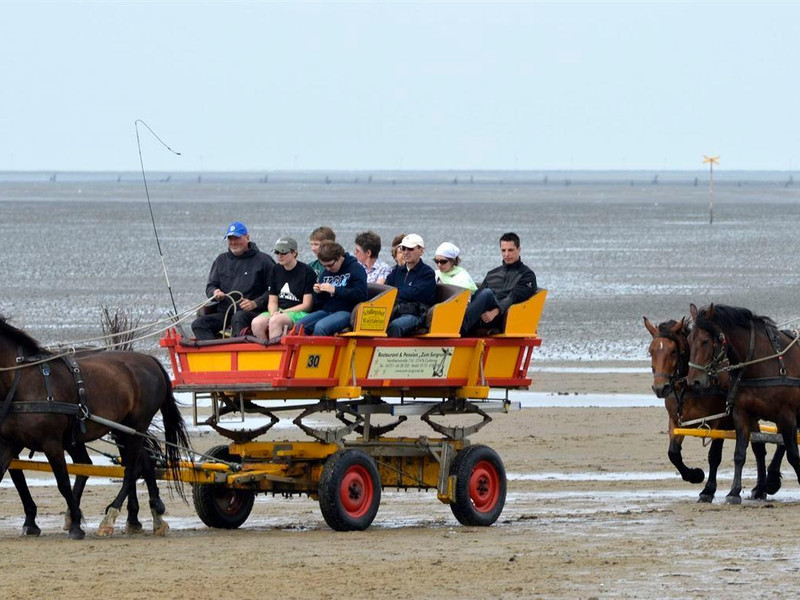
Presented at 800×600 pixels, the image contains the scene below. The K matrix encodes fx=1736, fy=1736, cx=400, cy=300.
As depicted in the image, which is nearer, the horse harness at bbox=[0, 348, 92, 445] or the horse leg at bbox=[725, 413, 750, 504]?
the horse harness at bbox=[0, 348, 92, 445]

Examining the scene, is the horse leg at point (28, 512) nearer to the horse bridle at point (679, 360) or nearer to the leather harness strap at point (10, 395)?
the leather harness strap at point (10, 395)

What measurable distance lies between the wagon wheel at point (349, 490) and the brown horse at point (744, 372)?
3.31 m

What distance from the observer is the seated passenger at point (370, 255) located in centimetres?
1410

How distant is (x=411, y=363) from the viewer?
13.2 metres

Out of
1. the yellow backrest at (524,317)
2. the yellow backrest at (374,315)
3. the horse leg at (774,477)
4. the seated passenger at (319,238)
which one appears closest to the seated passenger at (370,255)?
the seated passenger at (319,238)

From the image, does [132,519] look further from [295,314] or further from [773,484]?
[773,484]

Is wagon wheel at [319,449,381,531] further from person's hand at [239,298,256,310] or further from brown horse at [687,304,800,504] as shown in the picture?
brown horse at [687,304,800,504]

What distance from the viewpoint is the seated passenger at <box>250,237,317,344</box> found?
12867mm

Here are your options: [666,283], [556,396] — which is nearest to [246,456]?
[556,396]

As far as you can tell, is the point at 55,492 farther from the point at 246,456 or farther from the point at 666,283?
the point at 666,283

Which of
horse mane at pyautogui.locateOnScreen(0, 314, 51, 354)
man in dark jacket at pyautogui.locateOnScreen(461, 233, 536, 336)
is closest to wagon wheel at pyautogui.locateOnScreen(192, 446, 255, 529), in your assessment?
horse mane at pyautogui.locateOnScreen(0, 314, 51, 354)

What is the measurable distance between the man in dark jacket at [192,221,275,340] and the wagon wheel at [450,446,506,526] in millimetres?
1994

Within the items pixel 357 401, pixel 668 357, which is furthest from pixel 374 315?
pixel 668 357

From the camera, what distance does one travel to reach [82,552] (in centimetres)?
1162
